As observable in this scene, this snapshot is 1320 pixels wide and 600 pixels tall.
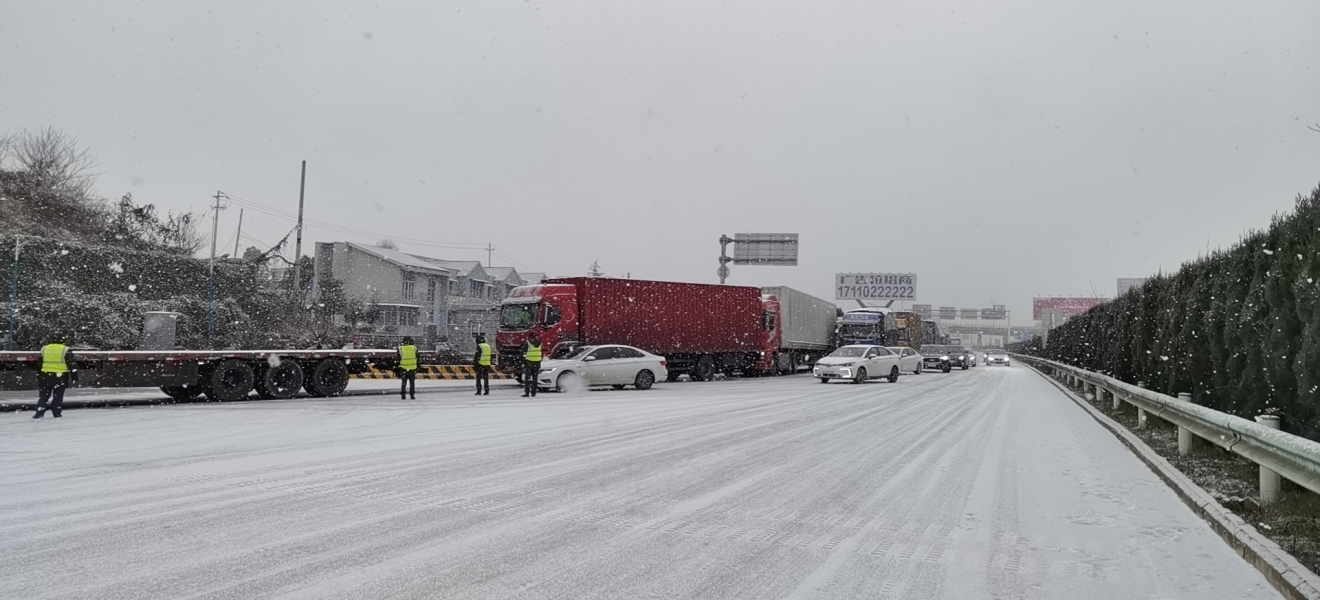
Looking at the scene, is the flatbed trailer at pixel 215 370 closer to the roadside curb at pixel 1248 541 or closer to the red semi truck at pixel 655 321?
the red semi truck at pixel 655 321

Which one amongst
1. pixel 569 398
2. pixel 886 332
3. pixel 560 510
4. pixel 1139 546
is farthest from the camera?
pixel 886 332

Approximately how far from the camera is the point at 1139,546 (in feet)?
18.8

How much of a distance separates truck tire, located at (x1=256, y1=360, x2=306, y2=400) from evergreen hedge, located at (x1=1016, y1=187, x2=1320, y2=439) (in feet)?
58.5

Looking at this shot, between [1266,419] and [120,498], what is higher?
[1266,419]

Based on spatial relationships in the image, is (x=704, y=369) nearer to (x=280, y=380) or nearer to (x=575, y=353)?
(x=575, y=353)

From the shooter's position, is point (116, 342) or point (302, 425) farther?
point (116, 342)

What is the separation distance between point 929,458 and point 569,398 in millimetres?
11903

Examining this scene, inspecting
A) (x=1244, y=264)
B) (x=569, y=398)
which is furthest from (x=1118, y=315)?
(x=569, y=398)

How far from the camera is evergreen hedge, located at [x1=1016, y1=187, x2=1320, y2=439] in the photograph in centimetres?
802

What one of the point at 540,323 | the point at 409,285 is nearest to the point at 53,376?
the point at 540,323

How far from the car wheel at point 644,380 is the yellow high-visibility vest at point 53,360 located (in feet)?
46.9

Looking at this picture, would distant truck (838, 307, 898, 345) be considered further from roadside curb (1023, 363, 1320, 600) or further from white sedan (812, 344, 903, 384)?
roadside curb (1023, 363, 1320, 600)

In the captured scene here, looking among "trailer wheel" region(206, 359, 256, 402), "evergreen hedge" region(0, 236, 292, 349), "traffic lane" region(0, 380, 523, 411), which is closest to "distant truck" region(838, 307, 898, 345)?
"traffic lane" region(0, 380, 523, 411)

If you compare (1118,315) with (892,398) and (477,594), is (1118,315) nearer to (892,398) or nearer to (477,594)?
(892,398)
